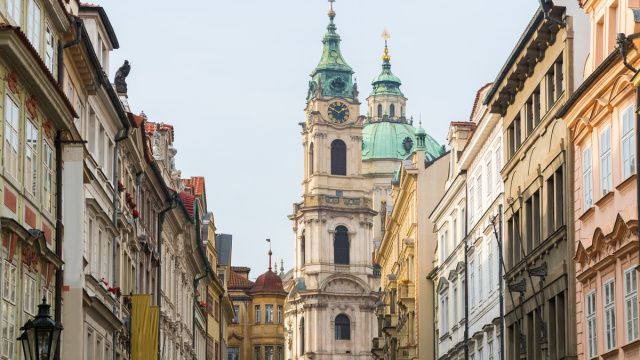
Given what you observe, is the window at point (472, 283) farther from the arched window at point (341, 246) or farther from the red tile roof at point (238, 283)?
the arched window at point (341, 246)

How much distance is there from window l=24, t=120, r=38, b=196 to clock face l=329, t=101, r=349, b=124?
138 m

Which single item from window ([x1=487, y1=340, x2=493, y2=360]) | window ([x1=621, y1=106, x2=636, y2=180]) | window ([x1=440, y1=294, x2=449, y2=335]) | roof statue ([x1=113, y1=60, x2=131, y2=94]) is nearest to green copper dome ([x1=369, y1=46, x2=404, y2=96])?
window ([x1=440, y1=294, x2=449, y2=335])

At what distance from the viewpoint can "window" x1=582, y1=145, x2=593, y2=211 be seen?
2977 cm

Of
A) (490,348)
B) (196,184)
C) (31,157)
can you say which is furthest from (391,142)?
(31,157)

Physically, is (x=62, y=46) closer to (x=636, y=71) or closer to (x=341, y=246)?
(x=636, y=71)

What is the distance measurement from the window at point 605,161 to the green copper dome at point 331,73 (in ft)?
448

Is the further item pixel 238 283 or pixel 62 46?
pixel 238 283

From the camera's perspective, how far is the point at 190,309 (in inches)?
2539

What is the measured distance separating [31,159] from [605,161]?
37.8ft

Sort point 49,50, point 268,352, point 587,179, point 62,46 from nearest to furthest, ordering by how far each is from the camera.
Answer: point 49,50 < point 62,46 < point 587,179 < point 268,352

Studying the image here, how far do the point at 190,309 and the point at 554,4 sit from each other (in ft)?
115

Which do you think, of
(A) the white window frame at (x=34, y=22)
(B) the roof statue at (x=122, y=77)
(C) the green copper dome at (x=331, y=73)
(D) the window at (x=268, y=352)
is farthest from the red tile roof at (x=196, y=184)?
(C) the green copper dome at (x=331, y=73)

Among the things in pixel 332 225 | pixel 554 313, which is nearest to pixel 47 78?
pixel 554 313

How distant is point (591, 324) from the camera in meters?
29.4
